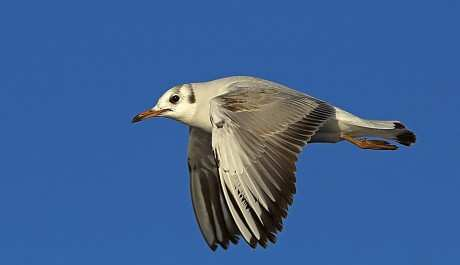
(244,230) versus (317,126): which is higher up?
(317,126)

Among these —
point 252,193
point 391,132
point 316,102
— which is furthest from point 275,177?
point 391,132

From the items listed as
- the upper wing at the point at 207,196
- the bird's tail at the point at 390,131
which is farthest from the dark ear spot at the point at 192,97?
the bird's tail at the point at 390,131

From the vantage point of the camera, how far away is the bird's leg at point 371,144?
1330 centimetres

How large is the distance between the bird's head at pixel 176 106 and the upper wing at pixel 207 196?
55cm

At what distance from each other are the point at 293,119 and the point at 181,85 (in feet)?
7.20

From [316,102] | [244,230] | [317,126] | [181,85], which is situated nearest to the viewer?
[244,230]

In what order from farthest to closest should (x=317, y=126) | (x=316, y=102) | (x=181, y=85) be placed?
(x=181, y=85)
(x=316, y=102)
(x=317, y=126)

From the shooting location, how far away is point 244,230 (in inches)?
437

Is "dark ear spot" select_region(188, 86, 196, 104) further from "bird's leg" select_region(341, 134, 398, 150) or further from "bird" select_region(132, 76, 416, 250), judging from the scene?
"bird's leg" select_region(341, 134, 398, 150)

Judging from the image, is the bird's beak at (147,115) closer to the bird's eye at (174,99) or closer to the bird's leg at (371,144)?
the bird's eye at (174,99)

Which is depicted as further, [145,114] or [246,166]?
[145,114]

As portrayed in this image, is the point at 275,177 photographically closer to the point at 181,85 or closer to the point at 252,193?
the point at 252,193

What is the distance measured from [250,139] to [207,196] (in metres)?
2.89

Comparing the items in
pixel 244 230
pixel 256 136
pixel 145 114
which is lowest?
pixel 244 230
